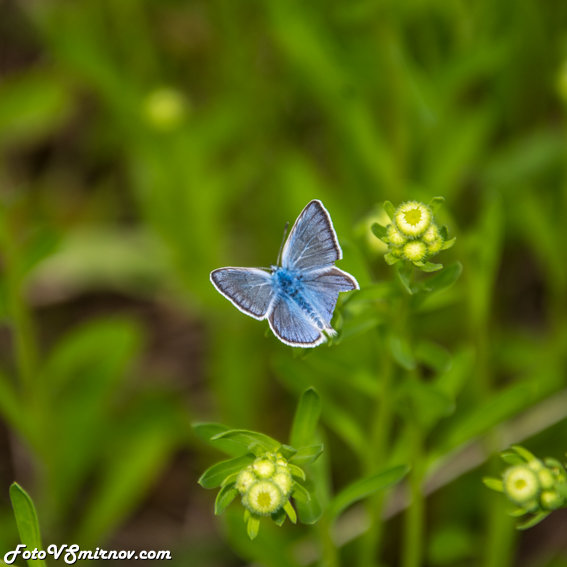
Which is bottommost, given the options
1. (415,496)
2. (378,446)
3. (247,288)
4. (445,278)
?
(415,496)

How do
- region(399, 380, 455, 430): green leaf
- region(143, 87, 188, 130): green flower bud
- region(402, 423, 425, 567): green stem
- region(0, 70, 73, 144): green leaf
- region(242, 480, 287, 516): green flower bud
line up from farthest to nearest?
region(0, 70, 73, 144): green leaf < region(143, 87, 188, 130): green flower bud < region(402, 423, 425, 567): green stem < region(399, 380, 455, 430): green leaf < region(242, 480, 287, 516): green flower bud

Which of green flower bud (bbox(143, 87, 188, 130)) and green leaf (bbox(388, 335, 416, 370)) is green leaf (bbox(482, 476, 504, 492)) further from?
green flower bud (bbox(143, 87, 188, 130))

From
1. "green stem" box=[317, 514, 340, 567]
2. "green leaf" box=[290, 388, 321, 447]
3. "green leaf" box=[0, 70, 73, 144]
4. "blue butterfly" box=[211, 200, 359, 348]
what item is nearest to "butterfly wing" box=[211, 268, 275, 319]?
"blue butterfly" box=[211, 200, 359, 348]

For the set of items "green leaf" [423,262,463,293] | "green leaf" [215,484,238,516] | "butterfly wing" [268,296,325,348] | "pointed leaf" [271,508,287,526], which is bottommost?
"pointed leaf" [271,508,287,526]

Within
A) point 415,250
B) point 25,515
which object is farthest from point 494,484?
point 25,515

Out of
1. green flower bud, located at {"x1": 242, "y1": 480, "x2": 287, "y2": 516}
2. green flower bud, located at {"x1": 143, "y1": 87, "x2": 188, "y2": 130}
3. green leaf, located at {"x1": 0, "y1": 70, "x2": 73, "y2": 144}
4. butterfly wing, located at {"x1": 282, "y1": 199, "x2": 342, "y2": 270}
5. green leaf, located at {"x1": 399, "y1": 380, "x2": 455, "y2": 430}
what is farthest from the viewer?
green leaf, located at {"x1": 0, "y1": 70, "x2": 73, "y2": 144}

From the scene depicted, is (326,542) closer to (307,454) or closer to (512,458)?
(307,454)

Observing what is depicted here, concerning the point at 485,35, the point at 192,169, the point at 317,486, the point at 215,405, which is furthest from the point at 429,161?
the point at 317,486
